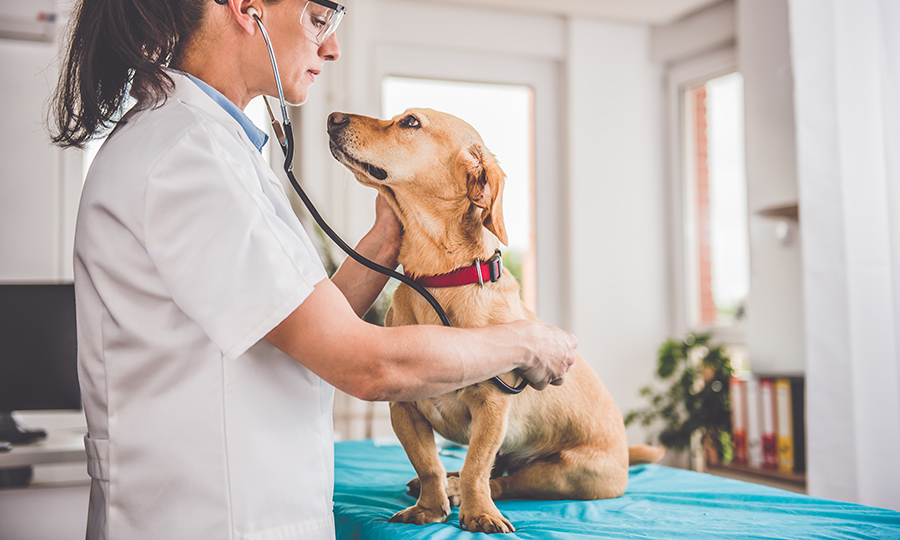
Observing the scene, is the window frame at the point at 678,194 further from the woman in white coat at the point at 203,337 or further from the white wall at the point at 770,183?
the woman in white coat at the point at 203,337

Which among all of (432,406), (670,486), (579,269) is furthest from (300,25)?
(579,269)

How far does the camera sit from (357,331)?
2.54 ft

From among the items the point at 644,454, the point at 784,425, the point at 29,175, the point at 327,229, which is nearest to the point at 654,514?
the point at 644,454

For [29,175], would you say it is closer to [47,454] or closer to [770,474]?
[47,454]

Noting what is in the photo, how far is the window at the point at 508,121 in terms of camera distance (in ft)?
11.9

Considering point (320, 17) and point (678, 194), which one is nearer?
point (320, 17)

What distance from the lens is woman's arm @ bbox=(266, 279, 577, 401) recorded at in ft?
2.47

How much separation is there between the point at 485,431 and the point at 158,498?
42cm

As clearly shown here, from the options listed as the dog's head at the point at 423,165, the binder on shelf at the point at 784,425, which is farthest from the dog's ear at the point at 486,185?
the binder on shelf at the point at 784,425

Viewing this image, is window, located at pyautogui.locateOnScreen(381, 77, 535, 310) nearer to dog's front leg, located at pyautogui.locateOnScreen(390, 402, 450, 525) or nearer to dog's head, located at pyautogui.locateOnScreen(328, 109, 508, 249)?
dog's head, located at pyautogui.locateOnScreen(328, 109, 508, 249)

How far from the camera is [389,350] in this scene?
0.79 metres

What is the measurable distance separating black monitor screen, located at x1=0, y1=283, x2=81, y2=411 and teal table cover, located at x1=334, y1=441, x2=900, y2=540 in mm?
1423

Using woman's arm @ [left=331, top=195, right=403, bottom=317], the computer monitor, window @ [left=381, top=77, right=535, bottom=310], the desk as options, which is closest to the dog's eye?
woman's arm @ [left=331, top=195, right=403, bottom=317]

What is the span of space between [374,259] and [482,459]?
1.28 ft
